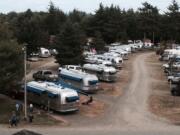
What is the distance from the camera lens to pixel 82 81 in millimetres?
56594

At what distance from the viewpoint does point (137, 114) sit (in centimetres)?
4722

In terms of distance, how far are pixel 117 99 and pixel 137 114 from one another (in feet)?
25.5

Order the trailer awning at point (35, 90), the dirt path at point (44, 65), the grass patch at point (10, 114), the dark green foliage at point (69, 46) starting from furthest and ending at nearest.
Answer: the dirt path at point (44, 65) → the dark green foliage at point (69, 46) → the trailer awning at point (35, 90) → the grass patch at point (10, 114)

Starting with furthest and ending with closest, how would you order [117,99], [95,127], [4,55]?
[117,99]
[4,55]
[95,127]

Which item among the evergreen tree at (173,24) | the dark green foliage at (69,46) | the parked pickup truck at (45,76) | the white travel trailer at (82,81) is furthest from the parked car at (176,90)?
the evergreen tree at (173,24)

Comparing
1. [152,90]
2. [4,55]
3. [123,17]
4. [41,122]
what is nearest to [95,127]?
[41,122]

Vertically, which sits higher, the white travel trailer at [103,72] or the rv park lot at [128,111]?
the white travel trailer at [103,72]

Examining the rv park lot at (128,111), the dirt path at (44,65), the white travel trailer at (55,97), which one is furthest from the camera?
the dirt path at (44,65)

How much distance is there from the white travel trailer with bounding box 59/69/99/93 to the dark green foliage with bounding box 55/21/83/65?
1467 cm

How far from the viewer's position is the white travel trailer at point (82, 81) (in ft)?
186

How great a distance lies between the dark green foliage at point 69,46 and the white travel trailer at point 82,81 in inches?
578

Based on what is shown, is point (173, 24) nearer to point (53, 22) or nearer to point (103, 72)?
point (53, 22)

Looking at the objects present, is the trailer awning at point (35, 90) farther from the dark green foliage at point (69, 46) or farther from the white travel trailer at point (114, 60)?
the white travel trailer at point (114, 60)

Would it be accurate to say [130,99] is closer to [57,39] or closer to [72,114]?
[72,114]
